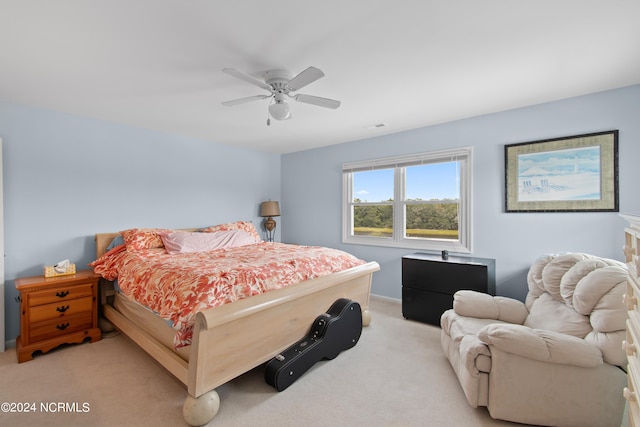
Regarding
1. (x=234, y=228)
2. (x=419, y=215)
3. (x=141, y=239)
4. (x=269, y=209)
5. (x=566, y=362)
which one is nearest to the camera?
(x=566, y=362)

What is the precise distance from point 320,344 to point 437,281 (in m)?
1.56

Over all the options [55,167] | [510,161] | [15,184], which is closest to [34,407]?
[15,184]

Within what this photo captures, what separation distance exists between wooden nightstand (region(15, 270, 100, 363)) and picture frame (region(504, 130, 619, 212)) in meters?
4.36

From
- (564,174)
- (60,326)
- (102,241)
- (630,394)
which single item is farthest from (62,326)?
(564,174)

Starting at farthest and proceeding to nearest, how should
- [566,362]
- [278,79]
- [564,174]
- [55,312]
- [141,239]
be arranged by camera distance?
[141,239] → [564,174] → [55,312] → [278,79] → [566,362]

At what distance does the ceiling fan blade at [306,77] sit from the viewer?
1.71 meters

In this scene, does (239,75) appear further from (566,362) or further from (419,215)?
(419,215)

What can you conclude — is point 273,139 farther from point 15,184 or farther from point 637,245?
point 637,245

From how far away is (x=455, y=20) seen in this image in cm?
156

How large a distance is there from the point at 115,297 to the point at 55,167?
58.1 inches

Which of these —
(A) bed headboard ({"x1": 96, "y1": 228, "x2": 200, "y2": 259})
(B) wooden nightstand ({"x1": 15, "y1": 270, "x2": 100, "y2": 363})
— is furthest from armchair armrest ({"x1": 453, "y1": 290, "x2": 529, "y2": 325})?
(A) bed headboard ({"x1": 96, "y1": 228, "x2": 200, "y2": 259})

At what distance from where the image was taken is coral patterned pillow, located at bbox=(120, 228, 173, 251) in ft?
9.76

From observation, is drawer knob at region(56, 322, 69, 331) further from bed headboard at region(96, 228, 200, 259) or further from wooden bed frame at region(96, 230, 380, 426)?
bed headboard at region(96, 228, 200, 259)

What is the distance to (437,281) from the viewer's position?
3.05 m
